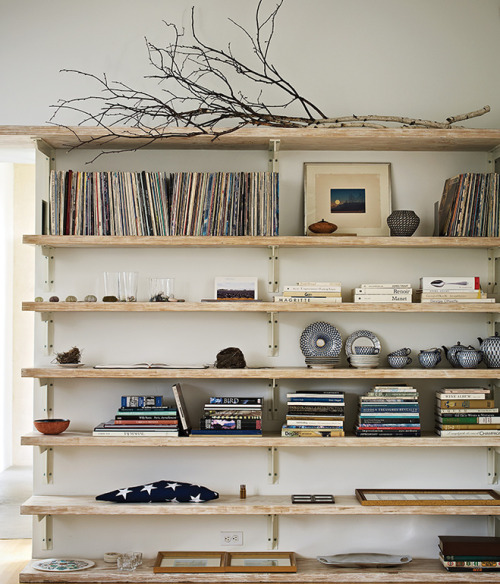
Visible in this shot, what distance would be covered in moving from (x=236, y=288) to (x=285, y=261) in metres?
0.26

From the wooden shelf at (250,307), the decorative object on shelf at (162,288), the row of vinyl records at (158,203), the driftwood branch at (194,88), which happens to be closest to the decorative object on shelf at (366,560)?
the wooden shelf at (250,307)

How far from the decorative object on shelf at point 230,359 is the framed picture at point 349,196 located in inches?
26.5

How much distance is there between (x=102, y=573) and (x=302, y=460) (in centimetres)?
95

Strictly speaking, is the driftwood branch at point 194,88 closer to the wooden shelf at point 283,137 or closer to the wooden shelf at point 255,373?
the wooden shelf at point 283,137

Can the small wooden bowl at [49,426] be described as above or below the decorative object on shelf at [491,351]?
below

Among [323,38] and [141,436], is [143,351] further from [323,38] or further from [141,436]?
[323,38]

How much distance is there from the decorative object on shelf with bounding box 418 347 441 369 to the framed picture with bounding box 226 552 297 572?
1004mm

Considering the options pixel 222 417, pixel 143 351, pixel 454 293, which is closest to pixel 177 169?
pixel 143 351

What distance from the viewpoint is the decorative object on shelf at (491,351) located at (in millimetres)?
2777

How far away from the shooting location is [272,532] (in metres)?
2.85

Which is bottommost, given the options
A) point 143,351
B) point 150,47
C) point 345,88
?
point 143,351

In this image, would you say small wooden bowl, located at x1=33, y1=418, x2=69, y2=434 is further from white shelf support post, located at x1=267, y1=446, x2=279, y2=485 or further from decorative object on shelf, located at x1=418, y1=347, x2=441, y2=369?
decorative object on shelf, located at x1=418, y1=347, x2=441, y2=369

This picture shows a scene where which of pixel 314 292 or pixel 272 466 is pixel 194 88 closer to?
pixel 314 292

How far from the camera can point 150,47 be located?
9.78 ft
